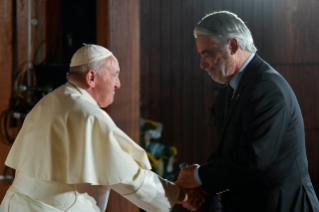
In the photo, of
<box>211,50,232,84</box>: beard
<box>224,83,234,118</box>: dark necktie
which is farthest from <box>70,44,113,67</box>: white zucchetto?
<box>224,83,234,118</box>: dark necktie

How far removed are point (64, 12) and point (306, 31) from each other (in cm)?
297

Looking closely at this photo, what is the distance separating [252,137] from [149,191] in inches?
26.4

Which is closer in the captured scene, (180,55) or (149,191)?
(149,191)

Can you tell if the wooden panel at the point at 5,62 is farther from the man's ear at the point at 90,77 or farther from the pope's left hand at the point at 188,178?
the pope's left hand at the point at 188,178

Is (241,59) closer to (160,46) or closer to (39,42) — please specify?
(39,42)

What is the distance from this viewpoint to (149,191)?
6.98 ft

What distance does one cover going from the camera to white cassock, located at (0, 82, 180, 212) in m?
1.87

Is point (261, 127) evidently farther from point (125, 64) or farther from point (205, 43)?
point (125, 64)

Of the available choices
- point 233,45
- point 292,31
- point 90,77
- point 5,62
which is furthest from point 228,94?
point 292,31

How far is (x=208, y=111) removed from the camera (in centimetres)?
512

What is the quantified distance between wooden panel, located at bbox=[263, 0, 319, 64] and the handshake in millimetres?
3033

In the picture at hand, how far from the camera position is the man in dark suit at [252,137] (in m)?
1.80

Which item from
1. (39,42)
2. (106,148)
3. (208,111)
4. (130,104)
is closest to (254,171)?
(106,148)

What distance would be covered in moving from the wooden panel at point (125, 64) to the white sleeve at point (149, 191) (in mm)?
917
